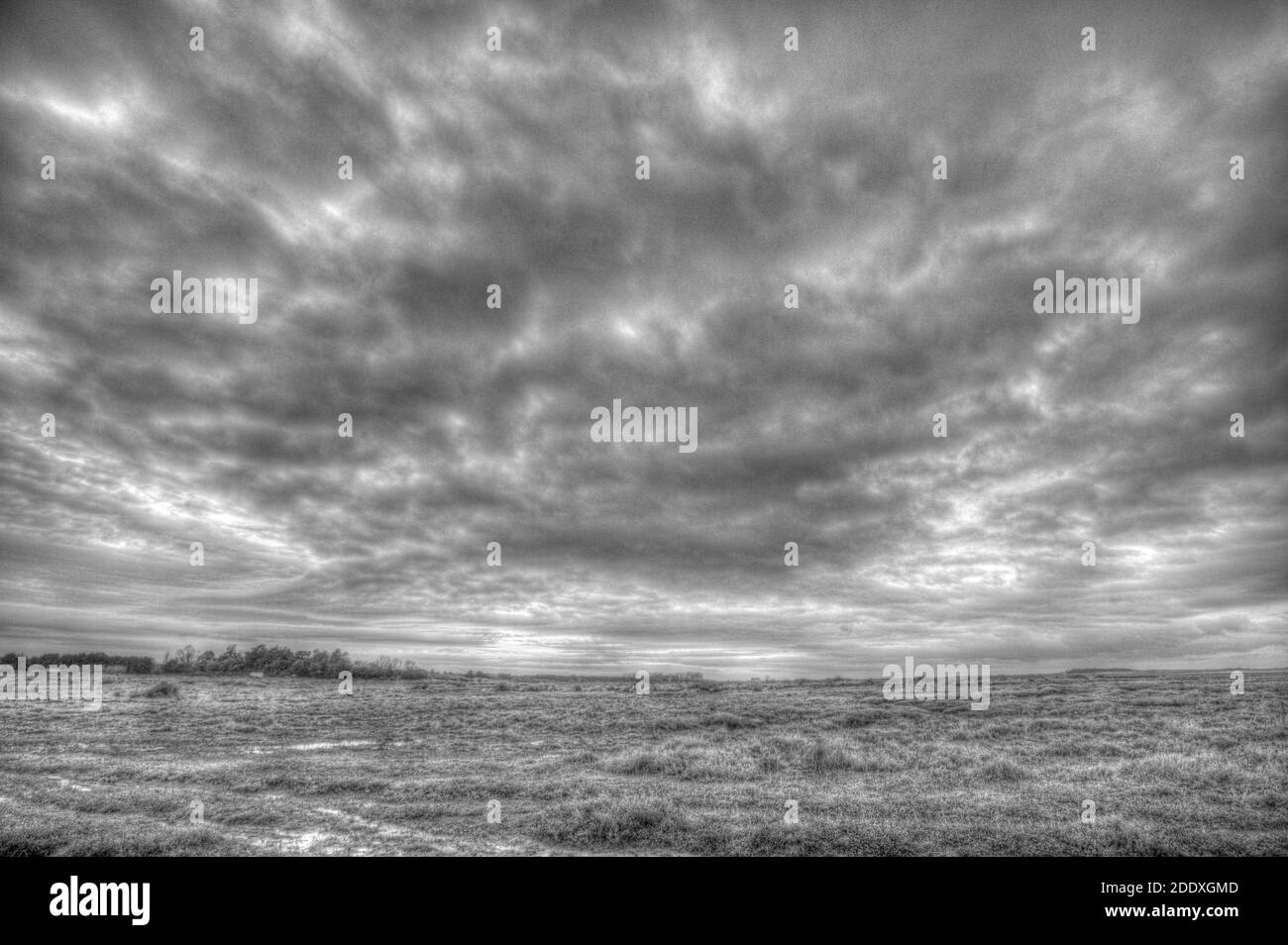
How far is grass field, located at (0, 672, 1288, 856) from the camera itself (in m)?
13.6

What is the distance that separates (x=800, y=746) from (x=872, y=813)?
10.0 m

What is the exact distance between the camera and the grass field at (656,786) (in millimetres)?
Result: 13633

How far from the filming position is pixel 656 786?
19172 mm

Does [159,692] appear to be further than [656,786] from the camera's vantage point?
Yes

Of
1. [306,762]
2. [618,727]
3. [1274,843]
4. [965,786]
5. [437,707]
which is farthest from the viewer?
[437,707]

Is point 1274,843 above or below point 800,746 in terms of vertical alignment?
above

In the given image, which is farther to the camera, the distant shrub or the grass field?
the distant shrub

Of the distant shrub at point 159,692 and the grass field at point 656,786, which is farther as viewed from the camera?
the distant shrub at point 159,692

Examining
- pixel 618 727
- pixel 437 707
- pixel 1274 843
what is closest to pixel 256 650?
pixel 437 707

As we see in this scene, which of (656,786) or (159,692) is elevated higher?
(656,786)

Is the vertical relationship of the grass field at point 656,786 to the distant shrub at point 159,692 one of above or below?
above

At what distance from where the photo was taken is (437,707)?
4953cm

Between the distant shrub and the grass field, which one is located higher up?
the grass field
